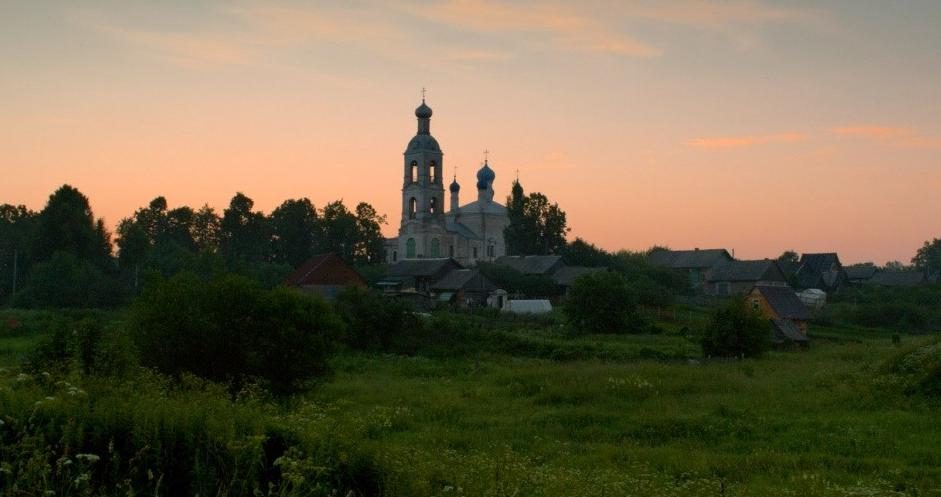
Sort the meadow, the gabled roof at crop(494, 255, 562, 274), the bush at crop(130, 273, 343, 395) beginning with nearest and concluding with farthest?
1. the meadow
2. the bush at crop(130, 273, 343, 395)
3. the gabled roof at crop(494, 255, 562, 274)

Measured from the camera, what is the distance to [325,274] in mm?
54781

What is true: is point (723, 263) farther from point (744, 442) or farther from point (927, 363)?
point (744, 442)

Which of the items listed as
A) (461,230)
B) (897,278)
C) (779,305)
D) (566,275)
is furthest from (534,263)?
(897,278)

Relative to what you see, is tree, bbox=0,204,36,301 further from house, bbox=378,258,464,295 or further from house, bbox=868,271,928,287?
house, bbox=868,271,928,287

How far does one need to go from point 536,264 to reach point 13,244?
45.8 meters

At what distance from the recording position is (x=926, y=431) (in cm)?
1744

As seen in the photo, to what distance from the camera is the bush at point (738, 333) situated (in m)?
33.9

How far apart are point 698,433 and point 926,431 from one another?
433cm

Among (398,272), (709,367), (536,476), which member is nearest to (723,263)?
(398,272)

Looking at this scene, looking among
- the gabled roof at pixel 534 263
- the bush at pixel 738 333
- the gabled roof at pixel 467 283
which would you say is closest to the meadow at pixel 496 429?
the bush at pixel 738 333

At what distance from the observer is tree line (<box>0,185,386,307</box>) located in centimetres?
5469

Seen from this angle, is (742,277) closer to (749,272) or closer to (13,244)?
(749,272)

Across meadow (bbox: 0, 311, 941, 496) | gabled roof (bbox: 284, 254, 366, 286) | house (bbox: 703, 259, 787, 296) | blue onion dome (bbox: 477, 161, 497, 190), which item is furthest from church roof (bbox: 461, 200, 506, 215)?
meadow (bbox: 0, 311, 941, 496)

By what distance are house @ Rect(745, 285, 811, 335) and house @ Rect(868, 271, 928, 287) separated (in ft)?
178
